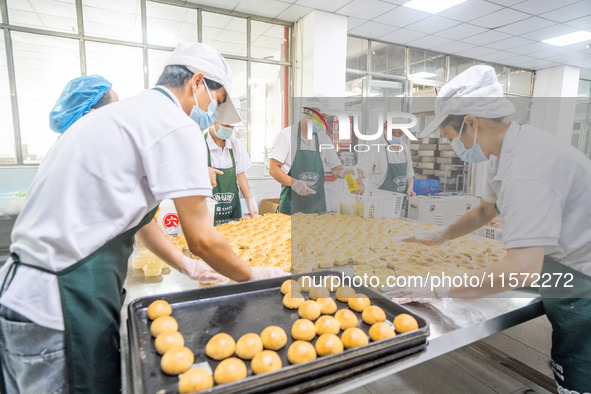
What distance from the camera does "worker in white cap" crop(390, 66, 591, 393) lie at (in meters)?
0.99

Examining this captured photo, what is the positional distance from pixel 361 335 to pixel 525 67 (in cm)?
830

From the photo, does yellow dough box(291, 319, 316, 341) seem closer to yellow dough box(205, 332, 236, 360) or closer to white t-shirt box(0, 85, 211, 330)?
yellow dough box(205, 332, 236, 360)

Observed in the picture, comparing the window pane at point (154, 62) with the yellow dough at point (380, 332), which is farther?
the window pane at point (154, 62)

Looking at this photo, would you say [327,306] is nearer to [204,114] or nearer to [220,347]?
[220,347]

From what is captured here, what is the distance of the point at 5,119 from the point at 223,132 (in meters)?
2.93

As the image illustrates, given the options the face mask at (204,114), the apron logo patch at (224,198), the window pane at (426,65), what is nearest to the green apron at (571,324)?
the face mask at (204,114)

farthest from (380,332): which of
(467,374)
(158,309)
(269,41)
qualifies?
(269,41)

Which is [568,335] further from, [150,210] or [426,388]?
[150,210]

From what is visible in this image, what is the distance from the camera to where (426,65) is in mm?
6023

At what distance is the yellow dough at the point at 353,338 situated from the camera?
3.15 ft

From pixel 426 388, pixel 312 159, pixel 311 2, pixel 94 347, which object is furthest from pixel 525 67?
pixel 94 347

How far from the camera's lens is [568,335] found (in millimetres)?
1187

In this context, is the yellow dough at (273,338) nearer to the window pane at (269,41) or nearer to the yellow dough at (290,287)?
the yellow dough at (290,287)

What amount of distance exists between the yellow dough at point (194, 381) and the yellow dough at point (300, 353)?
0.22m
